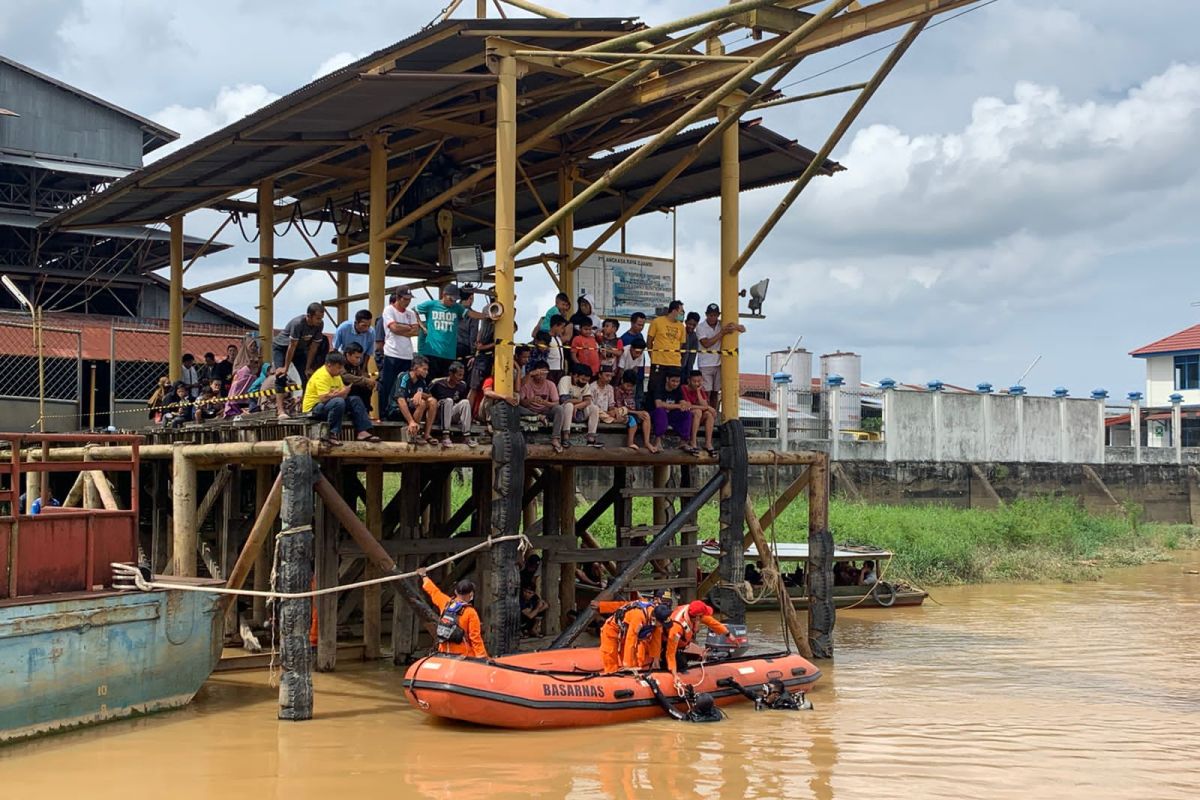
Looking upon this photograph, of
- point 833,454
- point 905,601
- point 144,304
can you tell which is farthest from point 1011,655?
point 144,304

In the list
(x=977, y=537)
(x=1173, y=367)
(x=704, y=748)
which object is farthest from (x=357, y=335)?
(x=1173, y=367)

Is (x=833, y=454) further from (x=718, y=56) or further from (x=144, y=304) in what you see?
(x=718, y=56)

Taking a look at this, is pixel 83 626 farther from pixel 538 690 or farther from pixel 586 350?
pixel 586 350

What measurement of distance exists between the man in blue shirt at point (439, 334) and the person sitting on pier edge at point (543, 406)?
0.89 m

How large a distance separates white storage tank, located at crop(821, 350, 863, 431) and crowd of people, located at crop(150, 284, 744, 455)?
19766 mm

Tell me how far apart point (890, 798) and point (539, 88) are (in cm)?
899

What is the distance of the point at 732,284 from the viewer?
51.3 ft

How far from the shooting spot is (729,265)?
1559 centimetres

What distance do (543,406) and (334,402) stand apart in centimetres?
248

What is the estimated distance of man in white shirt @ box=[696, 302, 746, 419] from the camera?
15555 mm

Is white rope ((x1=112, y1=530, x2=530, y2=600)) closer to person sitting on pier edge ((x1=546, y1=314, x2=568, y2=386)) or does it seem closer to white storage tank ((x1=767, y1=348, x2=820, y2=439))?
person sitting on pier edge ((x1=546, y1=314, x2=568, y2=386))

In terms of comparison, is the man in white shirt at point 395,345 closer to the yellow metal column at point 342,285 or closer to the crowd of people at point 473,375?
the crowd of people at point 473,375

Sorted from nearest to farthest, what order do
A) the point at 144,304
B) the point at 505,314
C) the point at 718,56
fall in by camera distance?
the point at 505,314
the point at 718,56
the point at 144,304

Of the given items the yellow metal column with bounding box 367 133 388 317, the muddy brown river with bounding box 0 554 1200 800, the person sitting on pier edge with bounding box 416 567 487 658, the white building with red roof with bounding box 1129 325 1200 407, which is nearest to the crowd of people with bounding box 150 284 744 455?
the yellow metal column with bounding box 367 133 388 317
